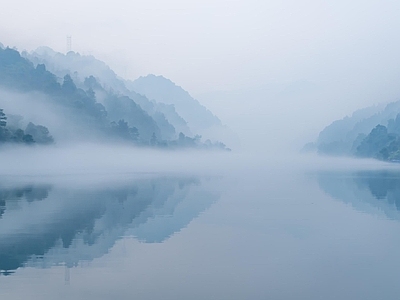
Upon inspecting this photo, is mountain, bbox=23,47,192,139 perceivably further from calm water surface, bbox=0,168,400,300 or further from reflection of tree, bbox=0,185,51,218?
calm water surface, bbox=0,168,400,300

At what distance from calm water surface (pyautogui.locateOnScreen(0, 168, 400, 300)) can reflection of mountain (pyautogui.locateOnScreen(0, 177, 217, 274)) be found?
35mm

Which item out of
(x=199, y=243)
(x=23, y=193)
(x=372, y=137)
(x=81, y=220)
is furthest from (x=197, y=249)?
(x=372, y=137)

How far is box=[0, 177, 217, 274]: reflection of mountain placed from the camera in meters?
12.1

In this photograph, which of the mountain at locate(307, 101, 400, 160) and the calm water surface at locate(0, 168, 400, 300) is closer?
the calm water surface at locate(0, 168, 400, 300)

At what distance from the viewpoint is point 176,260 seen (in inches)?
463

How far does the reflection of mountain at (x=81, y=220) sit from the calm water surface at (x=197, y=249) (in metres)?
0.03

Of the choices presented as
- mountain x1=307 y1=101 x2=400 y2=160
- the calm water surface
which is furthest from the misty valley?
mountain x1=307 y1=101 x2=400 y2=160

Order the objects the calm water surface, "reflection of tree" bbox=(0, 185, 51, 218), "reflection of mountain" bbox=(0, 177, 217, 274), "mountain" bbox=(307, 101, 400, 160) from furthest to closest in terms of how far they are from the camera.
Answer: "mountain" bbox=(307, 101, 400, 160) → "reflection of tree" bbox=(0, 185, 51, 218) → "reflection of mountain" bbox=(0, 177, 217, 274) → the calm water surface

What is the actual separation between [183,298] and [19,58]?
4287 inches

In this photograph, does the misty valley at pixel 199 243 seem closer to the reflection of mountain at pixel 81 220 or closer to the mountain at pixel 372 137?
the reflection of mountain at pixel 81 220

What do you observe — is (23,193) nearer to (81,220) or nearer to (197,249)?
(81,220)

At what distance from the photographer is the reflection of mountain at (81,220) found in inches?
478

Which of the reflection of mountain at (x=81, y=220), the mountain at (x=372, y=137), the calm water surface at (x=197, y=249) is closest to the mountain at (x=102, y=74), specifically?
the mountain at (x=372, y=137)

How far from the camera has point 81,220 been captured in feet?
55.2
